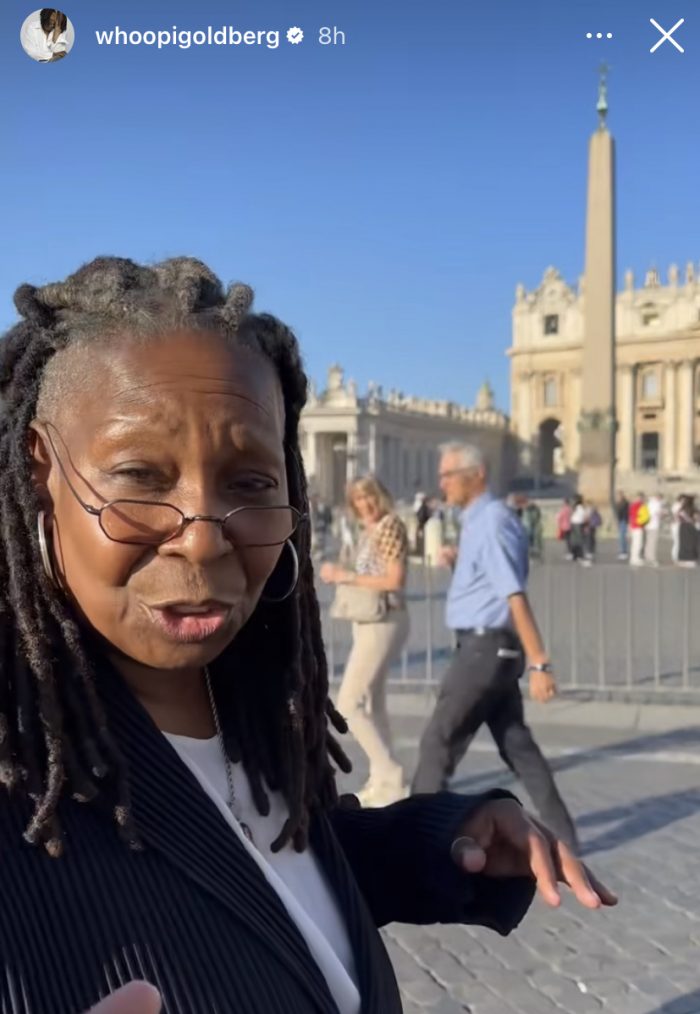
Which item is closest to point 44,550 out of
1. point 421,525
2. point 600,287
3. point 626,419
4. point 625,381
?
point 421,525

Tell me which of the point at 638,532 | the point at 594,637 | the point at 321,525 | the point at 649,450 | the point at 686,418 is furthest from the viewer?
the point at 649,450

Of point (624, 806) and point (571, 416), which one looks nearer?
point (624, 806)

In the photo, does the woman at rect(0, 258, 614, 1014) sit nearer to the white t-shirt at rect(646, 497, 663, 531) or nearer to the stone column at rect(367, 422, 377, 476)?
the white t-shirt at rect(646, 497, 663, 531)

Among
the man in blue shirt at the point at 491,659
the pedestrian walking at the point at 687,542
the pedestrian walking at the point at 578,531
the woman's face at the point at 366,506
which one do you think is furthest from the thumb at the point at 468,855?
the pedestrian walking at the point at 578,531

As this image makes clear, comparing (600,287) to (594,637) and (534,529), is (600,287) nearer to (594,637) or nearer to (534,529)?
(534,529)

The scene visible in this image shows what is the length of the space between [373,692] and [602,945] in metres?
1.88

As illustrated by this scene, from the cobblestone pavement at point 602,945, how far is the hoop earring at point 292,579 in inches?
104

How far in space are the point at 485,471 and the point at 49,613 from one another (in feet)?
13.9

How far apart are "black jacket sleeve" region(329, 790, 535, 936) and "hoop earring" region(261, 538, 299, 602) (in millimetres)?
383

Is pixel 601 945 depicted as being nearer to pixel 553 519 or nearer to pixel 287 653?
pixel 287 653

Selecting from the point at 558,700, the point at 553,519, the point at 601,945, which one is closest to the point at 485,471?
the point at 601,945

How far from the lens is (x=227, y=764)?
1289mm

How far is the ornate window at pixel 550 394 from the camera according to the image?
69.1 meters

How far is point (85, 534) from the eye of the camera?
112cm
